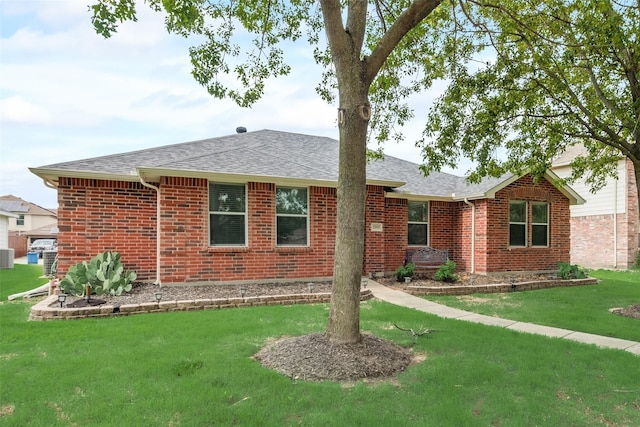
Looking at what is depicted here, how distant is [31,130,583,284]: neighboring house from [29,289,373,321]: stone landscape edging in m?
1.95

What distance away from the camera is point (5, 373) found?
165 inches

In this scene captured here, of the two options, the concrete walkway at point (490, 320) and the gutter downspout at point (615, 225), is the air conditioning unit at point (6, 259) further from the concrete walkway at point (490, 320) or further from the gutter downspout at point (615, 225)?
the gutter downspout at point (615, 225)

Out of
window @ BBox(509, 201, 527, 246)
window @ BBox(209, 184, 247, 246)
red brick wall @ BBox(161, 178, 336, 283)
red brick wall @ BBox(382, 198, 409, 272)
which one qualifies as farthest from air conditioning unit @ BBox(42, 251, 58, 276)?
window @ BBox(509, 201, 527, 246)

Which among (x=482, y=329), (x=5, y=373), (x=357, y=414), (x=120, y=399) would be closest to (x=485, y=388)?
(x=357, y=414)

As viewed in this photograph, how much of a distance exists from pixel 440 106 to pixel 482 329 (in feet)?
15.9

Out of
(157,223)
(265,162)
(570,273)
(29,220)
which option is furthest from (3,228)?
(29,220)

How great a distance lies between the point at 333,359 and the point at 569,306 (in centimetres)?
696

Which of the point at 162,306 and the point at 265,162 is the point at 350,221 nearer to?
the point at 162,306

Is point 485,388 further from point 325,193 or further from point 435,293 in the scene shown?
point 325,193

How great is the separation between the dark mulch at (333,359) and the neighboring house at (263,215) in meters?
5.17

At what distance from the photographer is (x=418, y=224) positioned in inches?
522

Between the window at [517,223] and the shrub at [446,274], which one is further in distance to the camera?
the window at [517,223]

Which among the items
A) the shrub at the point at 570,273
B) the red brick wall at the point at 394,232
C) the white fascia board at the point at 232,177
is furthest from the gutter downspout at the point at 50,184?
the shrub at the point at 570,273

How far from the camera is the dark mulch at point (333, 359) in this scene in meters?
4.27
